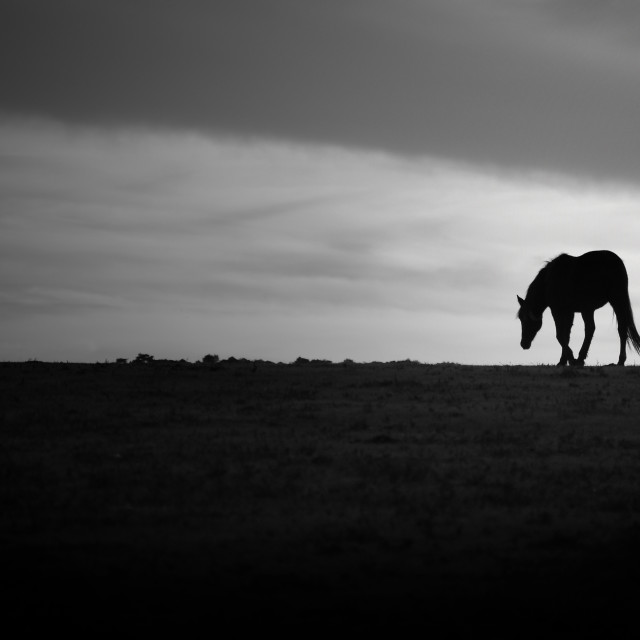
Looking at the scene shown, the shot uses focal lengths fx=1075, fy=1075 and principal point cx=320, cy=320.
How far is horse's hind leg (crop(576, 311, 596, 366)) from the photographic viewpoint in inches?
→ 1339

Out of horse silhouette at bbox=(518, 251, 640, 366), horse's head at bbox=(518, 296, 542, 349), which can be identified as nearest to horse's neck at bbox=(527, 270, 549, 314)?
horse's head at bbox=(518, 296, 542, 349)

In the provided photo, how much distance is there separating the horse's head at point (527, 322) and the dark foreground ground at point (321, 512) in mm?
13414

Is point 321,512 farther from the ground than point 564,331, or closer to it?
closer to it

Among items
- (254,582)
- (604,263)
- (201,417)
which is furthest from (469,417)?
(604,263)

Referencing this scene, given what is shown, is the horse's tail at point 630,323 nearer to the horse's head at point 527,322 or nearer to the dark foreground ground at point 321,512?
the horse's head at point 527,322

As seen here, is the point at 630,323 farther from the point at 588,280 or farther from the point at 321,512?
the point at 321,512

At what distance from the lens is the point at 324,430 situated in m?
19.0

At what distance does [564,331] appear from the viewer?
112 feet

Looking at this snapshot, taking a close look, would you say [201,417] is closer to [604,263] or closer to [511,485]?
[511,485]

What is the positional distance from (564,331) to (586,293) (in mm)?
1423

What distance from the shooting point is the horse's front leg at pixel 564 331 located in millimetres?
34000

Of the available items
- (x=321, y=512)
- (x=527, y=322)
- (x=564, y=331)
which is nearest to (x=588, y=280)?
(x=564, y=331)

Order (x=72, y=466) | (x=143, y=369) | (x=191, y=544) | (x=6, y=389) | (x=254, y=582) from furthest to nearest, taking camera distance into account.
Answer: (x=143, y=369) < (x=6, y=389) < (x=72, y=466) < (x=191, y=544) < (x=254, y=582)

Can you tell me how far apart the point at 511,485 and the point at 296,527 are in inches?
147
